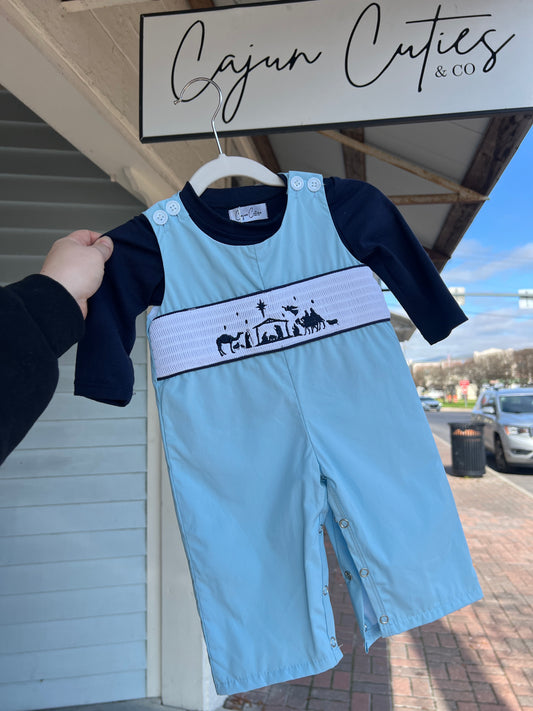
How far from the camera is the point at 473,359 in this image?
87688mm

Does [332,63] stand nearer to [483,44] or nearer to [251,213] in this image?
[483,44]

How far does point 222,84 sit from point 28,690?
3.11 metres

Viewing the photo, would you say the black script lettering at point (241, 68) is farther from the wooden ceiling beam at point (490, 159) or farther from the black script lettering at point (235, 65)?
the wooden ceiling beam at point (490, 159)

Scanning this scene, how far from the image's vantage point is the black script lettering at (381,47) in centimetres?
159

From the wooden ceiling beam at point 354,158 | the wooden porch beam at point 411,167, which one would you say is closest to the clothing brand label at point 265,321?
the wooden porch beam at point 411,167

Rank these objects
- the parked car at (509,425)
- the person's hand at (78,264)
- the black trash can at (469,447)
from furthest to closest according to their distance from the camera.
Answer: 1. the parked car at (509,425)
2. the black trash can at (469,447)
3. the person's hand at (78,264)

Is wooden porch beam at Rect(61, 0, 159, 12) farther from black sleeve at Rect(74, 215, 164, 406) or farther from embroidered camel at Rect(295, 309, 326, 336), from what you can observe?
embroidered camel at Rect(295, 309, 326, 336)

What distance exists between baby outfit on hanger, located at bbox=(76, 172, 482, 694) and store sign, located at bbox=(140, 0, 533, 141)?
1.16ft

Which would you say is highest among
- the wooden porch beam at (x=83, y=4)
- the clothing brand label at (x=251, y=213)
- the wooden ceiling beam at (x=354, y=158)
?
the wooden ceiling beam at (x=354, y=158)

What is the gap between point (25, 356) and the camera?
792 millimetres

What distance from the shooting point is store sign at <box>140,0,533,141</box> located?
5.17 feet

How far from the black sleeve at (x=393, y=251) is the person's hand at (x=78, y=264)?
59cm

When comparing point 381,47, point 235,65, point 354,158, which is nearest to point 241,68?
point 235,65

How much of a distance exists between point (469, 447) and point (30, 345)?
11.1 meters
